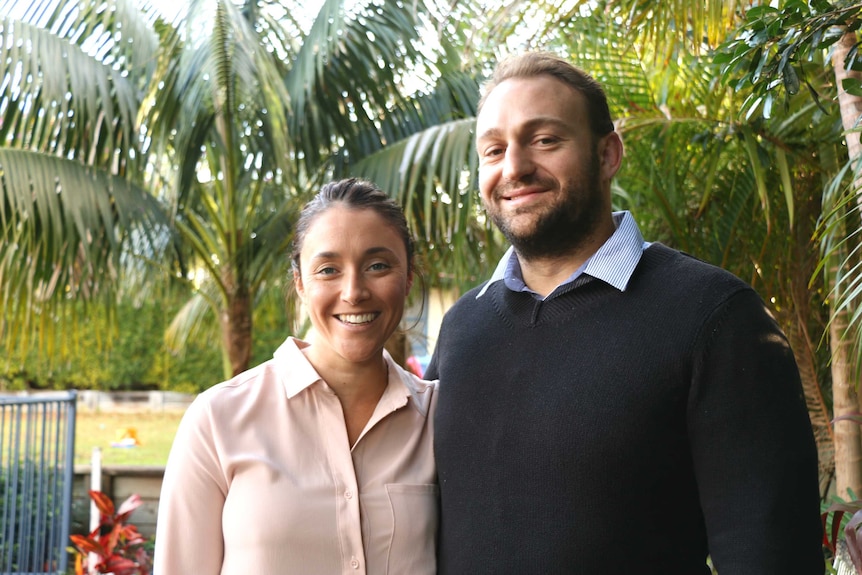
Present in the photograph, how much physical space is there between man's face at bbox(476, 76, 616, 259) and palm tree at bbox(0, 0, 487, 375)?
2727mm

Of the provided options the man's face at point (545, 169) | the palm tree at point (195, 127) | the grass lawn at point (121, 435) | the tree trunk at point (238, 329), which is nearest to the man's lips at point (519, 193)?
the man's face at point (545, 169)

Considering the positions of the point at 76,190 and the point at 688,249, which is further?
the point at 76,190

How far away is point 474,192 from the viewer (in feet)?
16.4

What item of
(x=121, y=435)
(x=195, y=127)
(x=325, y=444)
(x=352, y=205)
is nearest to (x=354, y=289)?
(x=352, y=205)

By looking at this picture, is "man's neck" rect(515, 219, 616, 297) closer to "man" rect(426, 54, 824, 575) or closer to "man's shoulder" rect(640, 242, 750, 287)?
"man" rect(426, 54, 824, 575)

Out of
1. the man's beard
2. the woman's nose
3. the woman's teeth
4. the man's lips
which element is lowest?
the woman's teeth

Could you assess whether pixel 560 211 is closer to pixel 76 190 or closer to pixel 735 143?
pixel 735 143

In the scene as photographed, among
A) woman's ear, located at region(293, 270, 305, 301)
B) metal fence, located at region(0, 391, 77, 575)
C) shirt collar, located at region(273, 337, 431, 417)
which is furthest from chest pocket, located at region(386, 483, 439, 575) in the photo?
metal fence, located at region(0, 391, 77, 575)

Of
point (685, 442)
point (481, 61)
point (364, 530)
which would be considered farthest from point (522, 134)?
point (481, 61)

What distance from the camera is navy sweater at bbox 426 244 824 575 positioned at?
172cm

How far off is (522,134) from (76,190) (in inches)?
153

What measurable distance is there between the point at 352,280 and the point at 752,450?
3.03ft

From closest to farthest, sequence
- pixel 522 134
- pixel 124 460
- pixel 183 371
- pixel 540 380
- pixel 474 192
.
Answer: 1. pixel 540 380
2. pixel 522 134
3. pixel 474 192
4. pixel 124 460
5. pixel 183 371

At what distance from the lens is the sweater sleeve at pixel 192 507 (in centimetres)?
196
